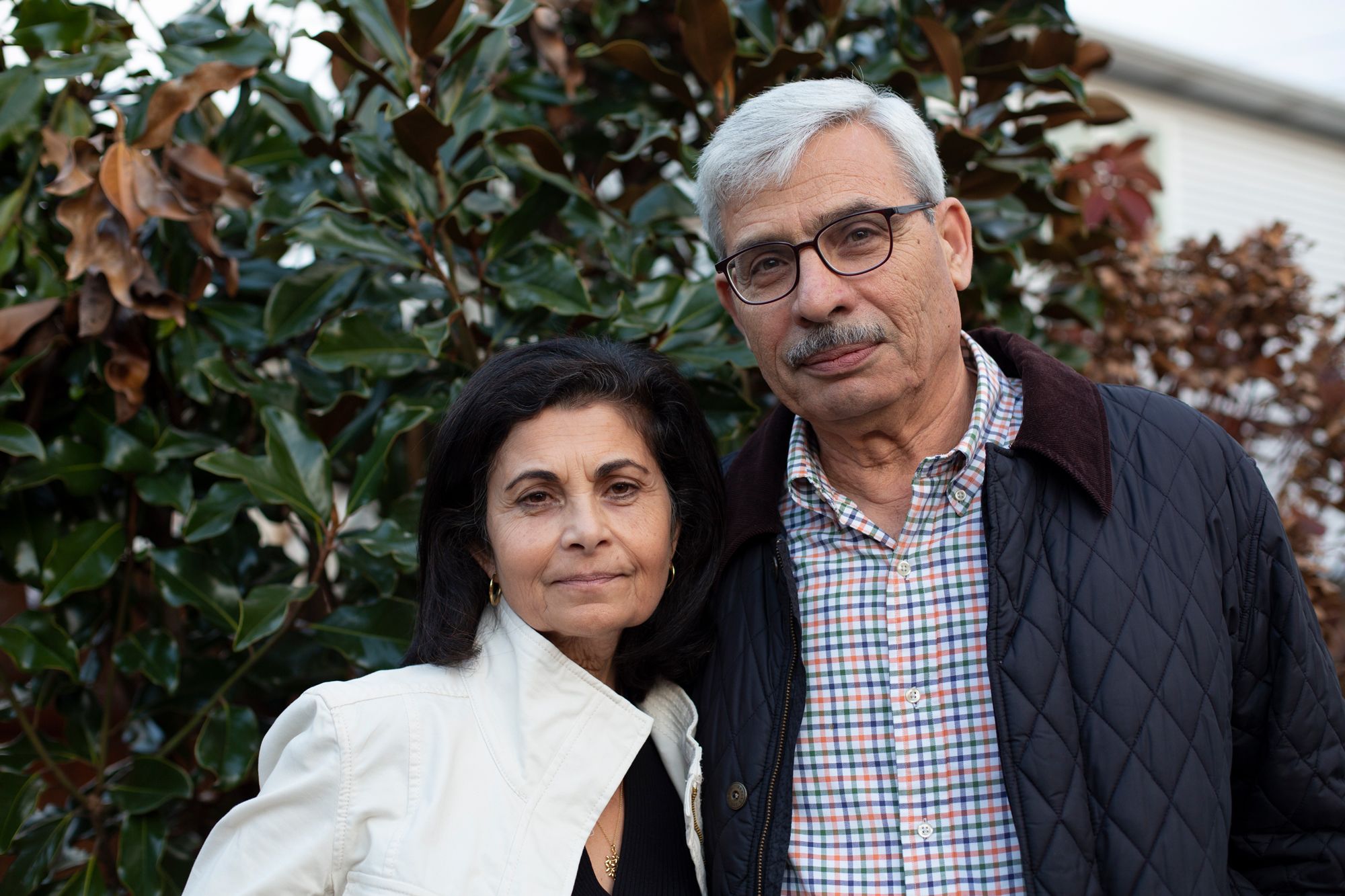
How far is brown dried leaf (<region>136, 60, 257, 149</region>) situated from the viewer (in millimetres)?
2051

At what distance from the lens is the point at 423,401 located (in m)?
2.02

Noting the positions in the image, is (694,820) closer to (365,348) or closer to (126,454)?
Answer: (365,348)

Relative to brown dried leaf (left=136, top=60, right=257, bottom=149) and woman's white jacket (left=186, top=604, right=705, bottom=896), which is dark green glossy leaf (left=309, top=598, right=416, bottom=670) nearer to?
woman's white jacket (left=186, top=604, right=705, bottom=896)

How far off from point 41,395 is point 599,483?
3.79ft

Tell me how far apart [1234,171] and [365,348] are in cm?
750

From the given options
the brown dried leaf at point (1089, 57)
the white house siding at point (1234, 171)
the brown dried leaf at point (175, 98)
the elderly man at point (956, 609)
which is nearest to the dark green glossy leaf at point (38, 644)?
the brown dried leaf at point (175, 98)

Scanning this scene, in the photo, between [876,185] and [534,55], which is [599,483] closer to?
[876,185]

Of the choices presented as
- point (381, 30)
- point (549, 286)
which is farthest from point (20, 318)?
point (549, 286)

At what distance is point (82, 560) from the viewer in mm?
1947

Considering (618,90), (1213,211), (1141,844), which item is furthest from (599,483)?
(1213,211)

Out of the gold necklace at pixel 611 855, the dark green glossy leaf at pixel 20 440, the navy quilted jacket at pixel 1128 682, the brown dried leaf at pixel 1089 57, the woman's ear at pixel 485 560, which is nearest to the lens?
the navy quilted jacket at pixel 1128 682

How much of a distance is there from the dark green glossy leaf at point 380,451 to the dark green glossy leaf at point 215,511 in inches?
7.4

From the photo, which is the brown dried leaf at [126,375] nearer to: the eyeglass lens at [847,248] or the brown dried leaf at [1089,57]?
the eyeglass lens at [847,248]

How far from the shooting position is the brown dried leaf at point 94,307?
1936 mm
